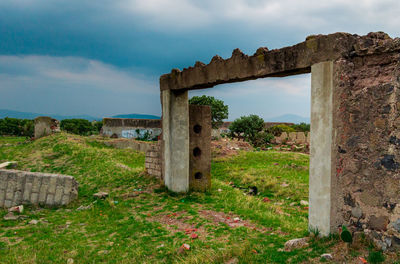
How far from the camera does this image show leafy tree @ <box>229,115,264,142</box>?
2372cm

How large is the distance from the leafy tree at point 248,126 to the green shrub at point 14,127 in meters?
20.4

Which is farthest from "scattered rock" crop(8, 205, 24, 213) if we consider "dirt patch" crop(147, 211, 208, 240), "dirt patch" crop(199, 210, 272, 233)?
"dirt patch" crop(199, 210, 272, 233)

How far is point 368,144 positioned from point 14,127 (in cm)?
3310

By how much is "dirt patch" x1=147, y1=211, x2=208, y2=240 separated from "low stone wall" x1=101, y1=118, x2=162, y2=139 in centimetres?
2034

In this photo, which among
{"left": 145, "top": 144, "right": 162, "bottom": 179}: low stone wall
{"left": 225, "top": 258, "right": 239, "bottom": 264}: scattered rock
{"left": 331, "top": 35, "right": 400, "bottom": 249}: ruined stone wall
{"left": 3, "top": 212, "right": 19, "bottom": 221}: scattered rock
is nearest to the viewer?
{"left": 331, "top": 35, "right": 400, "bottom": 249}: ruined stone wall

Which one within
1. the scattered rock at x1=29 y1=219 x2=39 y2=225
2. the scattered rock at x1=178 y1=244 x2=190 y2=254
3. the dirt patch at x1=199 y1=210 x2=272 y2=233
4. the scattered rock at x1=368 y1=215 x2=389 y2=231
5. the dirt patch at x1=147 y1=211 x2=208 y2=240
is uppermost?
the scattered rock at x1=368 y1=215 x2=389 y2=231

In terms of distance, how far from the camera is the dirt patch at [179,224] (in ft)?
19.5

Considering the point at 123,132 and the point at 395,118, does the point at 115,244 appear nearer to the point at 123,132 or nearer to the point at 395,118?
the point at 395,118

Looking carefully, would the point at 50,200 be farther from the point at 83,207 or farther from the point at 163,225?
the point at 163,225

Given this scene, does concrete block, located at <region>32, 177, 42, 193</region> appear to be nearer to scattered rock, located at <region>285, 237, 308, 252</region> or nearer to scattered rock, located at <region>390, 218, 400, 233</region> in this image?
scattered rock, located at <region>285, 237, 308, 252</region>

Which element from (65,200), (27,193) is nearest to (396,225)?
(65,200)

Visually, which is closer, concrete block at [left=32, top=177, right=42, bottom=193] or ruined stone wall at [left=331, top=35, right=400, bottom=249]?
ruined stone wall at [left=331, top=35, right=400, bottom=249]

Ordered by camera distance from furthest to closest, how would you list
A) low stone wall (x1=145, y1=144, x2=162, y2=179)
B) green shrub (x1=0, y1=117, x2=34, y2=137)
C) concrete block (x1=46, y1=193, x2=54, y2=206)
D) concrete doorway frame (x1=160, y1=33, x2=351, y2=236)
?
green shrub (x1=0, y1=117, x2=34, y2=137)
low stone wall (x1=145, y1=144, x2=162, y2=179)
concrete block (x1=46, y1=193, x2=54, y2=206)
concrete doorway frame (x1=160, y1=33, x2=351, y2=236)

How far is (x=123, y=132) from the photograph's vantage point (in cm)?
2692
